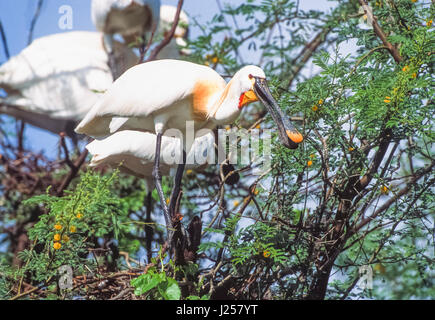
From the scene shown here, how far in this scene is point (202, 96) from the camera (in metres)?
2.60

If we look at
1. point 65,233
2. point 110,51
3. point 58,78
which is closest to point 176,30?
point 110,51

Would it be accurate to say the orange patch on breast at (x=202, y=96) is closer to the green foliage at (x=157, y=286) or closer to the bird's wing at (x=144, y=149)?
the bird's wing at (x=144, y=149)

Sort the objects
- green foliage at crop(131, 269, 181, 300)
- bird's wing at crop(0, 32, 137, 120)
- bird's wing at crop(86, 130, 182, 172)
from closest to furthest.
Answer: green foliage at crop(131, 269, 181, 300) → bird's wing at crop(86, 130, 182, 172) → bird's wing at crop(0, 32, 137, 120)

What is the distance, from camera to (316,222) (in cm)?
275

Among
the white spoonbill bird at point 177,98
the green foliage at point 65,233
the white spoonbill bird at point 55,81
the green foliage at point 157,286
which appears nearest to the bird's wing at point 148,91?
the white spoonbill bird at point 177,98

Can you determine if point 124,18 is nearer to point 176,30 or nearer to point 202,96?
point 176,30

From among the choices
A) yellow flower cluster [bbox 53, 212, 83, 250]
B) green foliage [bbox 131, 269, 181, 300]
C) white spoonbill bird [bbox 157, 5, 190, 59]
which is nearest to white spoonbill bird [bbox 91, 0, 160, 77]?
white spoonbill bird [bbox 157, 5, 190, 59]

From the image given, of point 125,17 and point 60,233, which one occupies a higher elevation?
point 125,17

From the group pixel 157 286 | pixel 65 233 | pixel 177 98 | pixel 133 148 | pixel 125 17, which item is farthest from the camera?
pixel 125 17

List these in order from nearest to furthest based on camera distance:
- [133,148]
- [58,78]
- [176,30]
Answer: [133,148] → [58,78] → [176,30]

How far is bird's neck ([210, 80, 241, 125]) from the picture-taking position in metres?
2.55

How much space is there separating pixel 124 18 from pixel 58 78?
60cm

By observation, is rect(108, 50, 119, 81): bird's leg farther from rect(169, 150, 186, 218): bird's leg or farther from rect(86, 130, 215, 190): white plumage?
rect(169, 150, 186, 218): bird's leg
